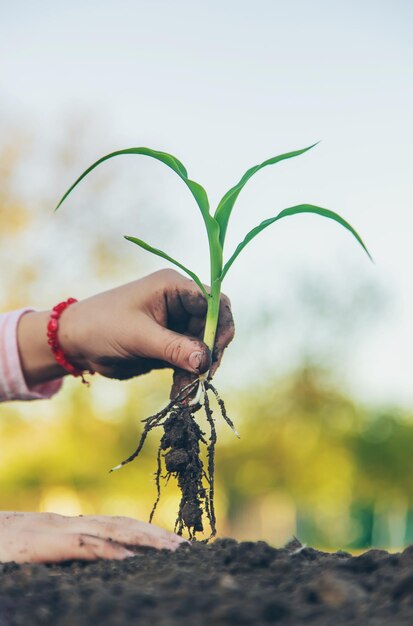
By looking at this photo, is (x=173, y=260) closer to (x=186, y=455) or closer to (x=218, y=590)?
(x=186, y=455)

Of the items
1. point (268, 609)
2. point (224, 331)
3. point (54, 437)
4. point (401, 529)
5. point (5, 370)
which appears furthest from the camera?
point (401, 529)

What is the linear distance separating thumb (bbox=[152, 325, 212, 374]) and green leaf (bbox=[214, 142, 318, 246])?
0.42 m

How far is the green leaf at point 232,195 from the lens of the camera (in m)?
2.20

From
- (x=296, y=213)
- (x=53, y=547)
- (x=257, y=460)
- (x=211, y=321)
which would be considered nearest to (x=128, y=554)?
(x=53, y=547)

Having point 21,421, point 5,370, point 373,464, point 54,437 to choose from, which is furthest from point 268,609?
point 373,464

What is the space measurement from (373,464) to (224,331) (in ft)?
59.0

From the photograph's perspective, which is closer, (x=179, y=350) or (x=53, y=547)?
(x=53, y=547)

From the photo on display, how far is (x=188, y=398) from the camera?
2260 millimetres

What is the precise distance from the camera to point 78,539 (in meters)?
1.77

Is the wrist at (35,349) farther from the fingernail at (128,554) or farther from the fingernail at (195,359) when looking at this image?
the fingernail at (128,554)

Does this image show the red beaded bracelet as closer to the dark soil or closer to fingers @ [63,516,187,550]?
fingers @ [63,516,187,550]

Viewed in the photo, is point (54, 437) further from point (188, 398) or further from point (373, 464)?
point (188, 398)

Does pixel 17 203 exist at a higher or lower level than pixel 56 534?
higher

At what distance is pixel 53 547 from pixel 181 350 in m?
0.60
